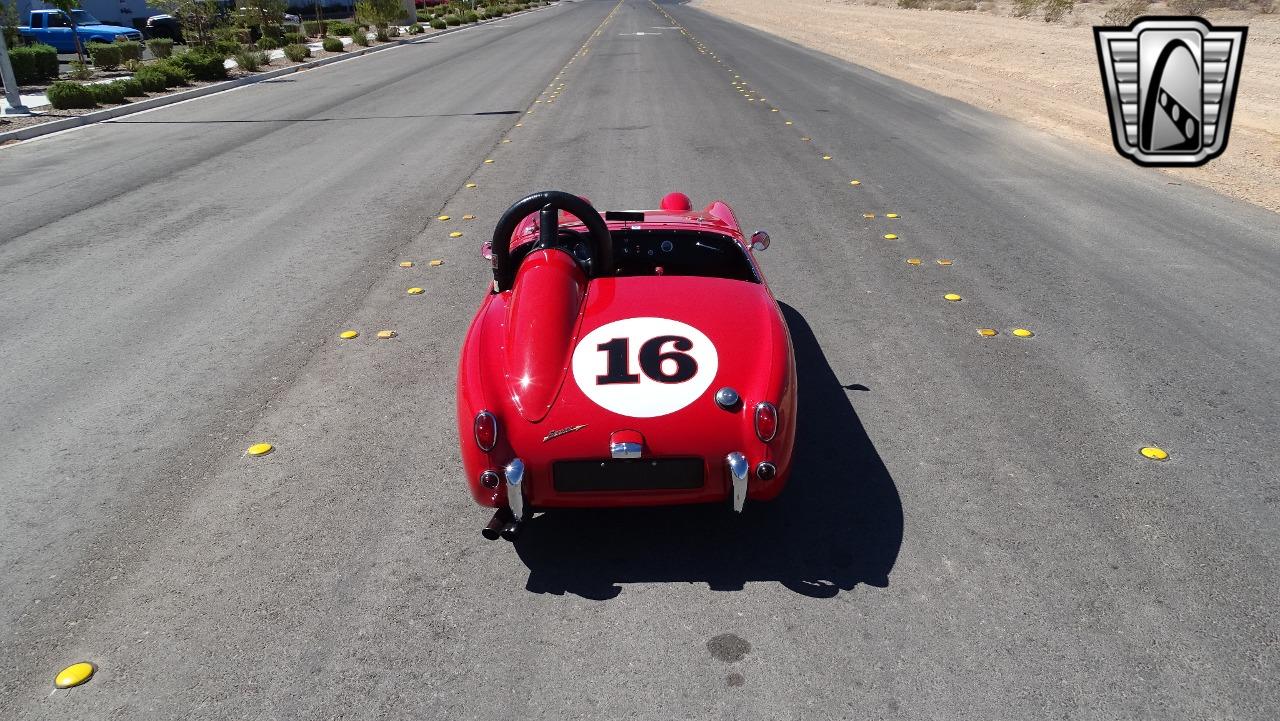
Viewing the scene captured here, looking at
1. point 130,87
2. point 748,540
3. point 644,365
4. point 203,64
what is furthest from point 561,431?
point 203,64

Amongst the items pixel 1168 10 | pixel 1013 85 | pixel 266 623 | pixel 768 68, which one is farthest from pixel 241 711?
pixel 1168 10

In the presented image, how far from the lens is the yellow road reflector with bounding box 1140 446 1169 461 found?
4.74m

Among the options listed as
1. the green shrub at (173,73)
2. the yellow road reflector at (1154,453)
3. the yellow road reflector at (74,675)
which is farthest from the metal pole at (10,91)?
the yellow road reflector at (1154,453)

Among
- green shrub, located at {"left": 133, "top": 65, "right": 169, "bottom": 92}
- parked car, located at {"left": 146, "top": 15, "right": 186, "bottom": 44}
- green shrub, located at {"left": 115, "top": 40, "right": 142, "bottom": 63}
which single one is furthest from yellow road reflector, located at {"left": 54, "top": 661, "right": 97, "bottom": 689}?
parked car, located at {"left": 146, "top": 15, "right": 186, "bottom": 44}

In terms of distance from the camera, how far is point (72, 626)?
3553mm

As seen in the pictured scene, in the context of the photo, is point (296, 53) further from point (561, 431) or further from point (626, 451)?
point (626, 451)

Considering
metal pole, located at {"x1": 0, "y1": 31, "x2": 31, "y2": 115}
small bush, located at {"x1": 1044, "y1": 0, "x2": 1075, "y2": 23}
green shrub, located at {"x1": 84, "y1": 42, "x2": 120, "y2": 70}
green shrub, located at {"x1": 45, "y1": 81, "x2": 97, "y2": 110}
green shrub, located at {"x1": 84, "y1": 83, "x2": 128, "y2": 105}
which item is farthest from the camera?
small bush, located at {"x1": 1044, "y1": 0, "x2": 1075, "y2": 23}

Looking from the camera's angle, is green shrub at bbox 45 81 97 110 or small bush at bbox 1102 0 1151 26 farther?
small bush at bbox 1102 0 1151 26

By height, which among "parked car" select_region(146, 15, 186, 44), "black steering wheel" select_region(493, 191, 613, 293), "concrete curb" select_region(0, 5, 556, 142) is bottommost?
"black steering wheel" select_region(493, 191, 613, 293)

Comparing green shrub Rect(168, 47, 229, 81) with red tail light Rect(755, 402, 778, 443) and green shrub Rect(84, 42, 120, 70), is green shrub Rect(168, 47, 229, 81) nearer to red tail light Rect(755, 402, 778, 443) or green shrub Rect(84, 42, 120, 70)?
green shrub Rect(84, 42, 120, 70)

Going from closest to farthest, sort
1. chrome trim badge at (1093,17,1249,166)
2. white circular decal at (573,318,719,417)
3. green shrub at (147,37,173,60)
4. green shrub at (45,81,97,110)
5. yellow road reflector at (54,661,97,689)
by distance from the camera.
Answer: yellow road reflector at (54,661,97,689) < white circular decal at (573,318,719,417) < chrome trim badge at (1093,17,1249,166) < green shrub at (45,81,97,110) < green shrub at (147,37,173,60)

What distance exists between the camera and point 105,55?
2516 cm

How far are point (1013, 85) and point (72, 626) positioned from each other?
23083mm

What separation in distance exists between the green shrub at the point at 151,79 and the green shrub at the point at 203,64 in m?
1.36
